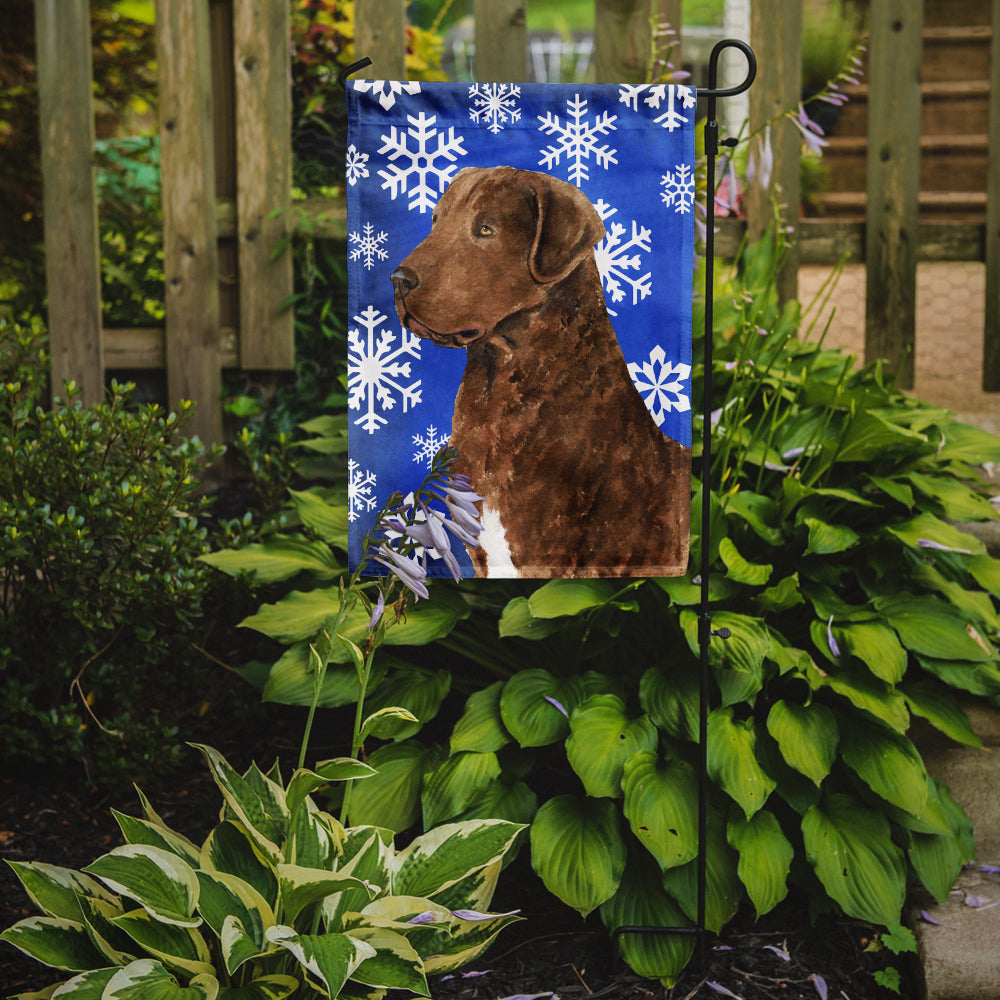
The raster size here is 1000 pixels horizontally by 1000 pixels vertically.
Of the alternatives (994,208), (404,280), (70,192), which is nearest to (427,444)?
(404,280)

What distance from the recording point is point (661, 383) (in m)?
1.90

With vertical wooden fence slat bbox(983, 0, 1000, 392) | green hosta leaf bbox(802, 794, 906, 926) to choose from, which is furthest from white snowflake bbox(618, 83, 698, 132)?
vertical wooden fence slat bbox(983, 0, 1000, 392)

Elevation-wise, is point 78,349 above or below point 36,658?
above

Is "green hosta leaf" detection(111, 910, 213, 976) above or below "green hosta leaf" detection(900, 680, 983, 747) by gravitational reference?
below

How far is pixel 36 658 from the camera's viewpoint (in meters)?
2.47

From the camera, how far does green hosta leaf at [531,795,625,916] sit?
190cm

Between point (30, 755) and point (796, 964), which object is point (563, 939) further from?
point (30, 755)

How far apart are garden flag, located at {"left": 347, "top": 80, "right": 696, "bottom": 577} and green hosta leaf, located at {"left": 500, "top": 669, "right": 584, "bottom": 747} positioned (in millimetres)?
341

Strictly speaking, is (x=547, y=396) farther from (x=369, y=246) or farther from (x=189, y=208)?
(x=189, y=208)

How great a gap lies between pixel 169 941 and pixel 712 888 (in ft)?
3.33

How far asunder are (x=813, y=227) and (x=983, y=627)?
69.1 inches

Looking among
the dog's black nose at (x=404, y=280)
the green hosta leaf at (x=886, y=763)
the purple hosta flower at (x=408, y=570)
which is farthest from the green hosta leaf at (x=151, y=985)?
the green hosta leaf at (x=886, y=763)

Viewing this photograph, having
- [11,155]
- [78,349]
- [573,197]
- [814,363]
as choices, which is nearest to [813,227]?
[814,363]

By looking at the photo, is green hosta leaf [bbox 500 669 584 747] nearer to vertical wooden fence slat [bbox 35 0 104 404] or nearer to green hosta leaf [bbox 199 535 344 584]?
green hosta leaf [bbox 199 535 344 584]
